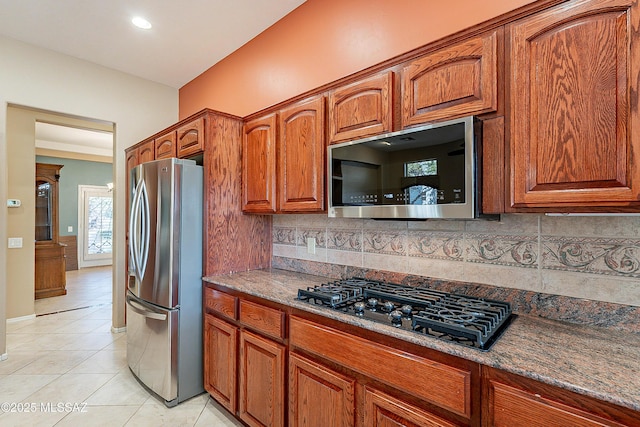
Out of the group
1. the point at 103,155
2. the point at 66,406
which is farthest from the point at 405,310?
the point at 103,155

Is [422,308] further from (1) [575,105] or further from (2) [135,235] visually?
(2) [135,235]

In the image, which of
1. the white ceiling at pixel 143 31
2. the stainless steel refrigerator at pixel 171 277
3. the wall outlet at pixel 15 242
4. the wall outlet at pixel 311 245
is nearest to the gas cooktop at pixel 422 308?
the wall outlet at pixel 311 245

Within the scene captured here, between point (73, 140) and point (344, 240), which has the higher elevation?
point (73, 140)

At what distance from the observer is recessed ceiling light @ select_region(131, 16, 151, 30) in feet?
8.84

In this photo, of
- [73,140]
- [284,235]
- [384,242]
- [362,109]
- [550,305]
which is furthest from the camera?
[73,140]

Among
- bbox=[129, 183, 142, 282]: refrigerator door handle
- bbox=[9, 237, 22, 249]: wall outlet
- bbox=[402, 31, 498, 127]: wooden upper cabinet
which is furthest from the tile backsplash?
bbox=[9, 237, 22, 249]: wall outlet

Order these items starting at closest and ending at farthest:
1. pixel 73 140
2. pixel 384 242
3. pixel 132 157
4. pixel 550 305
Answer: pixel 550 305 → pixel 384 242 → pixel 132 157 → pixel 73 140

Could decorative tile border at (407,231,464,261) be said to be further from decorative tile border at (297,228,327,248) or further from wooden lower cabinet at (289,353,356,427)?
wooden lower cabinet at (289,353,356,427)

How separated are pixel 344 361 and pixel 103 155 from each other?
833 centimetres

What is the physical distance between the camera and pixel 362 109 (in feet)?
5.77

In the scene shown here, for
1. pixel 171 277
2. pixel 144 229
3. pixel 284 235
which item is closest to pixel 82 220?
pixel 144 229

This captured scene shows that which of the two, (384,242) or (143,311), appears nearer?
(384,242)

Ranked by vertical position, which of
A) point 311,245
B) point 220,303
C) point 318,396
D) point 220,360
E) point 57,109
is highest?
point 57,109

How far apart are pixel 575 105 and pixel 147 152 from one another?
3386 millimetres
